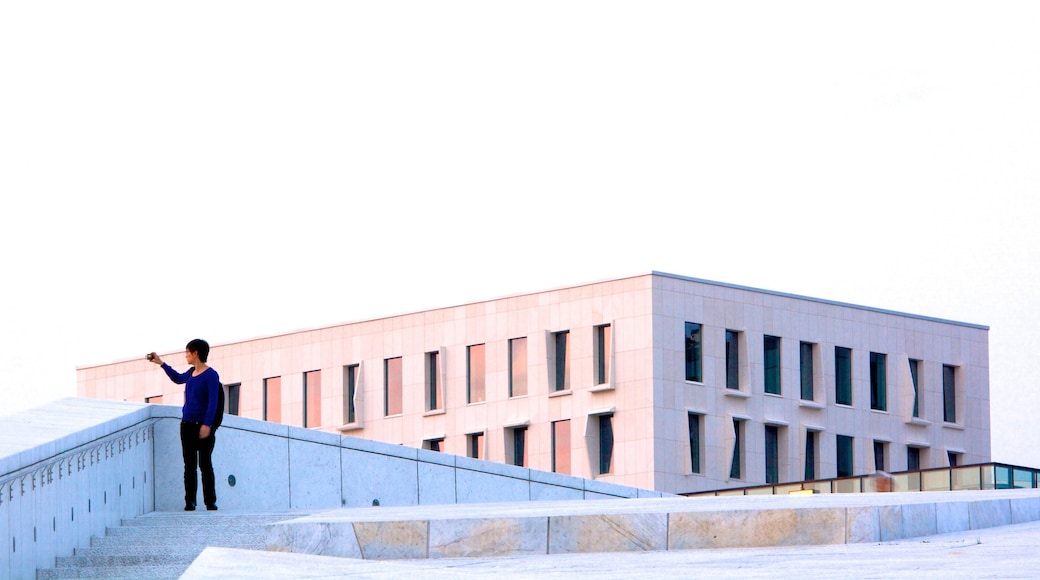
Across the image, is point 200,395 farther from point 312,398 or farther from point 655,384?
point 312,398

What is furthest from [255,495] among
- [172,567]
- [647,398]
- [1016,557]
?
[647,398]

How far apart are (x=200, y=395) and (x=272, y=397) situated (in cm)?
5356

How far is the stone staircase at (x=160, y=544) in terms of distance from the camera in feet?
43.6

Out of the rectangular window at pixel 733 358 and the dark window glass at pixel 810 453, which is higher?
the rectangular window at pixel 733 358

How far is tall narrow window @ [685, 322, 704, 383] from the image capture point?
61.4m

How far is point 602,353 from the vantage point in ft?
203

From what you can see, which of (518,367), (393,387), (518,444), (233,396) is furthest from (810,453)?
(233,396)

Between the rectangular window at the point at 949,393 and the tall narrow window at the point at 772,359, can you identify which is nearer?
the tall narrow window at the point at 772,359

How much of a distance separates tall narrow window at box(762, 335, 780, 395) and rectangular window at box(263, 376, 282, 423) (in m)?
19.0

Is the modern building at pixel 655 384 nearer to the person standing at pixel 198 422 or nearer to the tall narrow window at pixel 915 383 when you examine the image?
the tall narrow window at pixel 915 383

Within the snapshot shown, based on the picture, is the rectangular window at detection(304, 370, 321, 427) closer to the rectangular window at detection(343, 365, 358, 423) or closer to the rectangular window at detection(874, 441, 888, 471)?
the rectangular window at detection(343, 365, 358, 423)

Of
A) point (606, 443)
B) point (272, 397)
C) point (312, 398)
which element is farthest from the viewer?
point (272, 397)

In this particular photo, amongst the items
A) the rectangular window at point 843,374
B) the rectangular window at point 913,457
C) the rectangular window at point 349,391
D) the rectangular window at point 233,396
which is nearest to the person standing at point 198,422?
A: the rectangular window at point 843,374

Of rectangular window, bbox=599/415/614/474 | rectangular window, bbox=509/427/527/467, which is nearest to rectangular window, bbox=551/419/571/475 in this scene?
rectangular window, bbox=599/415/614/474
